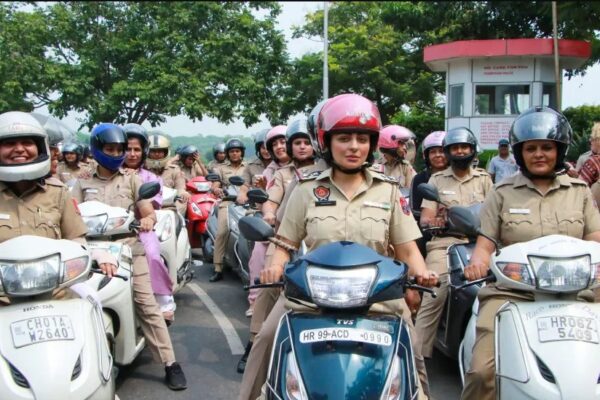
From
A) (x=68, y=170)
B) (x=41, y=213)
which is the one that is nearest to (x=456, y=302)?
(x=41, y=213)

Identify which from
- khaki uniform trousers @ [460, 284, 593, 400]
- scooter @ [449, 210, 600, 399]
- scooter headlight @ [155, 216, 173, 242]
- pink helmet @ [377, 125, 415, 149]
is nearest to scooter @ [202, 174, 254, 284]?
scooter headlight @ [155, 216, 173, 242]

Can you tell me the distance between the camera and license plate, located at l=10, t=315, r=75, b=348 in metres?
2.93

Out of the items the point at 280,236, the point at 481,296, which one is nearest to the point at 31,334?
the point at 280,236

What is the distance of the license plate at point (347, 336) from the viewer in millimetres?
2598

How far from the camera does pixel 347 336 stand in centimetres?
260

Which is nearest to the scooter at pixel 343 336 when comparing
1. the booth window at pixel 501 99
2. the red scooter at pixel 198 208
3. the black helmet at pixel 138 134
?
the black helmet at pixel 138 134

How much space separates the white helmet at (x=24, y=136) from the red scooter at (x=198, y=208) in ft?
21.1

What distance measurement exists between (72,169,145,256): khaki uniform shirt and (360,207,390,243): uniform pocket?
2575 mm

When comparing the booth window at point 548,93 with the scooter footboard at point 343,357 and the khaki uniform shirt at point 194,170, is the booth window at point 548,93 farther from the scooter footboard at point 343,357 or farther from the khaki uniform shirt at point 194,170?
the scooter footboard at point 343,357

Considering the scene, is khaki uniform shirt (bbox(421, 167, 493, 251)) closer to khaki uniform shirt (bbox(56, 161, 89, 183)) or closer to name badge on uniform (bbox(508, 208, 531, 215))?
name badge on uniform (bbox(508, 208, 531, 215))

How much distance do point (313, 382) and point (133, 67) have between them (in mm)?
24446

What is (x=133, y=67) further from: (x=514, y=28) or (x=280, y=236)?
(x=280, y=236)

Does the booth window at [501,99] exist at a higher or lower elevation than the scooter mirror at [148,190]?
higher

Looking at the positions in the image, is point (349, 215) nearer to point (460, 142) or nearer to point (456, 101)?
point (460, 142)
